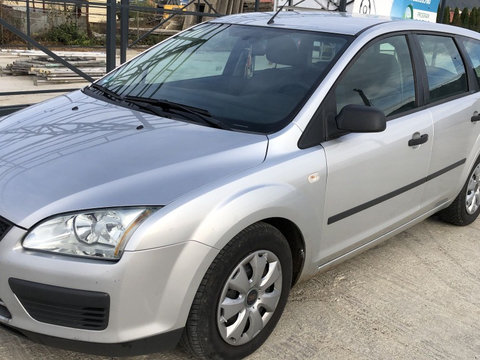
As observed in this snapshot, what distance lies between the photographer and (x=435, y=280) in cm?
369

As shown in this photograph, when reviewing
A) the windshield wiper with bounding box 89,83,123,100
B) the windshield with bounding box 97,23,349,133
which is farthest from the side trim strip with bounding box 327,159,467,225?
the windshield wiper with bounding box 89,83,123,100

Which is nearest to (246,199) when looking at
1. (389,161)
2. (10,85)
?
(389,161)

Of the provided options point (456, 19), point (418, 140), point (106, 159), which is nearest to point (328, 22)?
point (418, 140)

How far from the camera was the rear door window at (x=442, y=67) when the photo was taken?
3779 mm

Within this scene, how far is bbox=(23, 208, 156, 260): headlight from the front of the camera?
7.02 ft

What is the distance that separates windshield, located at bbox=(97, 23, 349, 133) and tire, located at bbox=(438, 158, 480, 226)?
1.92 meters

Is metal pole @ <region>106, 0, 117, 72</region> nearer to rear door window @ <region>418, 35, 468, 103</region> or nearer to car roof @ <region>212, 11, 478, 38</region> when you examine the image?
car roof @ <region>212, 11, 478, 38</region>

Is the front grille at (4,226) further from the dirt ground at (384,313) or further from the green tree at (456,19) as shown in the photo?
the green tree at (456,19)

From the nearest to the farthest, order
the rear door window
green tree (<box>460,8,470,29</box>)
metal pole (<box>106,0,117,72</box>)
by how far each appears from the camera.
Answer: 1. the rear door window
2. metal pole (<box>106,0,117,72</box>)
3. green tree (<box>460,8,470,29</box>)

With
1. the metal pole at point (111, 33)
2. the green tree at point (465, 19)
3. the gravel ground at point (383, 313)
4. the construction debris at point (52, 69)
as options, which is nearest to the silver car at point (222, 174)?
the gravel ground at point (383, 313)

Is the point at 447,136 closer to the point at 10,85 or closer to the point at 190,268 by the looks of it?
the point at 190,268

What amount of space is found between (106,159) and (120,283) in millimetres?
614

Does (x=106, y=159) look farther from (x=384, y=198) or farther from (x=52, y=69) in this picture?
(x=52, y=69)

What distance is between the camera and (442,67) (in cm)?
396
